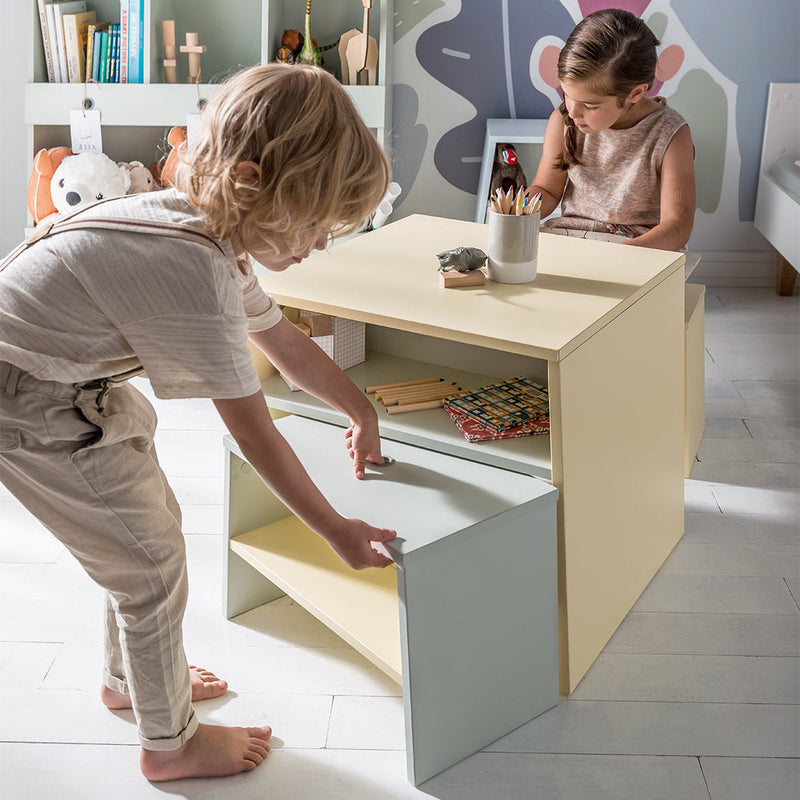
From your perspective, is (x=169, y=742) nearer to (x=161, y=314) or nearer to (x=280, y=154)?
(x=161, y=314)

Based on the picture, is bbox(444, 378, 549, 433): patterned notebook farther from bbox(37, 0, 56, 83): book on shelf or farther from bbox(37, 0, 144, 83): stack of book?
bbox(37, 0, 56, 83): book on shelf

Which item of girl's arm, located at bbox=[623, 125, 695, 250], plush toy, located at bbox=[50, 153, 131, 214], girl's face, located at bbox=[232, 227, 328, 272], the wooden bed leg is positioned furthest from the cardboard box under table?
the wooden bed leg

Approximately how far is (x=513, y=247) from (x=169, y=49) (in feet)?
6.51

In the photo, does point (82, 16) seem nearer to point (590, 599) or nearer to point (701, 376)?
point (701, 376)

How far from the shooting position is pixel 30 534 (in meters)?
1.95

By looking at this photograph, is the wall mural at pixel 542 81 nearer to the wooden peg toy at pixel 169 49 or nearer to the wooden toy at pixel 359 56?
the wooden toy at pixel 359 56

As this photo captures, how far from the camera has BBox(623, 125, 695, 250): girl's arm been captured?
6.96ft

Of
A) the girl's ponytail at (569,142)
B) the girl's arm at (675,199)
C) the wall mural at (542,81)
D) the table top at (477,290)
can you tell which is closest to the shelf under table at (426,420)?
the table top at (477,290)

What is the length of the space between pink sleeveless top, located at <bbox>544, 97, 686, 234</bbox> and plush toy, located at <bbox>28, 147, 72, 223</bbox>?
164cm

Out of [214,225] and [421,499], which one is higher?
[214,225]

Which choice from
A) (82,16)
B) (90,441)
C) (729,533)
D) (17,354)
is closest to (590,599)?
(729,533)

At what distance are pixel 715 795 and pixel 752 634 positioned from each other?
40 cm

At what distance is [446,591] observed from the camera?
129 cm

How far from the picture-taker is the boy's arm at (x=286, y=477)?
108cm
